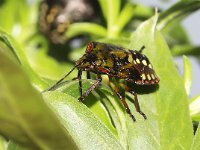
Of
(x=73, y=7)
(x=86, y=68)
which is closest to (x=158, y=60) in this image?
(x=86, y=68)

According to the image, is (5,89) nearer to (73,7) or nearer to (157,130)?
(157,130)

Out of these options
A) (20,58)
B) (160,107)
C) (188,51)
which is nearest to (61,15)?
(188,51)

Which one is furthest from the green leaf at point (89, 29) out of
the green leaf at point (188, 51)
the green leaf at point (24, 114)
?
the green leaf at point (24, 114)

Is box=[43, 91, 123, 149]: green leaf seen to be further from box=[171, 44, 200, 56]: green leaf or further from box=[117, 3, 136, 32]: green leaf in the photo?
box=[117, 3, 136, 32]: green leaf

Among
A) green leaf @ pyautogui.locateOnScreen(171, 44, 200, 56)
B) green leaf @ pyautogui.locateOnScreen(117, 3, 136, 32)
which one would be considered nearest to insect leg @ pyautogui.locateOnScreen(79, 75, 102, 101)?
green leaf @ pyautogui.locateOnScreen(171, 44, 200, 56)

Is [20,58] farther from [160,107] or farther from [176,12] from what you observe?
[176,12]

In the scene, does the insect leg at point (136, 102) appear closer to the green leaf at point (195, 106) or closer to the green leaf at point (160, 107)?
the green leaf at point (160, 107)
